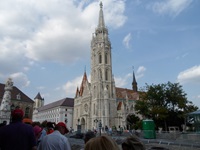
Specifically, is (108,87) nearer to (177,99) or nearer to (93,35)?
(93,35)

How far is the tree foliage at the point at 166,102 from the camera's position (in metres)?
35.0

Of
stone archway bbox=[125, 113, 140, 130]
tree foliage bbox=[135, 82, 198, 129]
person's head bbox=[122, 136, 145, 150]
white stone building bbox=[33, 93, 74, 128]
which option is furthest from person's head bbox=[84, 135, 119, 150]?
white stone building bbox=[33, 93, 74, 128]

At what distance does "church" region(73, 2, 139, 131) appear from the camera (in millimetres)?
60188

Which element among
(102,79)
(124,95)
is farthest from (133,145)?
(124,95)

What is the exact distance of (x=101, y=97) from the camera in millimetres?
61562

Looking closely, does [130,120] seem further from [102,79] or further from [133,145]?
[133,145]

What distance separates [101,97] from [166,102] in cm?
2836

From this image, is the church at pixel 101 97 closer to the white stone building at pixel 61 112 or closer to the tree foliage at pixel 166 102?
the white stone building at pixel 61 112

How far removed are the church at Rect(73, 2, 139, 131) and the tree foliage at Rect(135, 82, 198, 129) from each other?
22321 mm

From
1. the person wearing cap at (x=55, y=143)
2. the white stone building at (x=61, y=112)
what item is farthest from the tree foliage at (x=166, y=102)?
the white stone building at (x=61, y=112)

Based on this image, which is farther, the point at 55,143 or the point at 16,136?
the point at 55,143

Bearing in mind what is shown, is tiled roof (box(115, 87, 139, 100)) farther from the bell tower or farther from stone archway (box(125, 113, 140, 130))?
stone archway (box(125, 113, 140, 130))

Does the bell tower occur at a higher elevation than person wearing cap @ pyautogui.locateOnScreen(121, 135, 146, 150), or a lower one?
higher

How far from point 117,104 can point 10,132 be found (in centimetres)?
6455
